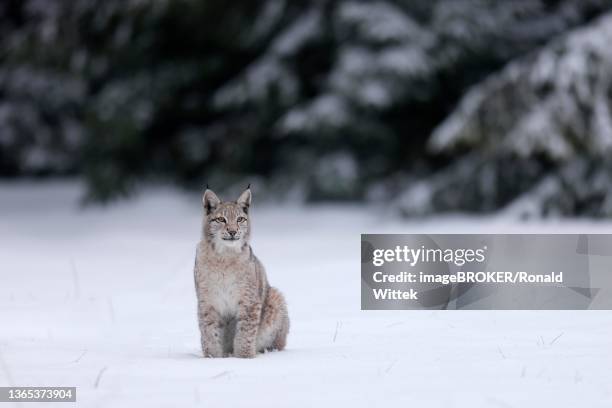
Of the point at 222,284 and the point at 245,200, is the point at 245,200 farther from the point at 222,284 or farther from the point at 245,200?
the point at 222,284

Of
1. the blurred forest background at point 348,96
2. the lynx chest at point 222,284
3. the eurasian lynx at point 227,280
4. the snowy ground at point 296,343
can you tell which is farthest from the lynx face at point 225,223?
the blurred forest background at point 348,96

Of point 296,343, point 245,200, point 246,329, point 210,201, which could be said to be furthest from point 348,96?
point 246,329

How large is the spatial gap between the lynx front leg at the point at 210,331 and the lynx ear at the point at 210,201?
0.47 m

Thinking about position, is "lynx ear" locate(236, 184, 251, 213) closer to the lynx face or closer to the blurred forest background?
the lynx face

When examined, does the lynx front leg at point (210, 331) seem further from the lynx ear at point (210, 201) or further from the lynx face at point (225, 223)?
the lynx ear at point (210, 201)

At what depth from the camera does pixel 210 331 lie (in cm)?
424

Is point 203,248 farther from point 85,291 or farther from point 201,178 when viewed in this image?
point 201,178

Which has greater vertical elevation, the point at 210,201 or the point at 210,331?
the point at 210,201

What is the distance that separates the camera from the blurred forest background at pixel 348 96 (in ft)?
33.4

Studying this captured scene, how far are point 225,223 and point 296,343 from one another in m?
1.00

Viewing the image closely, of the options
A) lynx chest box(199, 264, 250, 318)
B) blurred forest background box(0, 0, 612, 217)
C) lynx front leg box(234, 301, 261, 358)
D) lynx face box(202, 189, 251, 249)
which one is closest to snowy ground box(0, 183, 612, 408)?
lynx front leg box(234, 301, 261, 358)

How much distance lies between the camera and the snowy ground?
11.3 ft

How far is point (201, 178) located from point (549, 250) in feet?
21.8

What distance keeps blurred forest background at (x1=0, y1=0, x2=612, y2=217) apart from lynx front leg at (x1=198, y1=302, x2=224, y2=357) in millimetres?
6477
